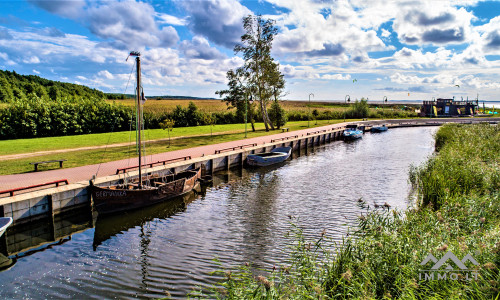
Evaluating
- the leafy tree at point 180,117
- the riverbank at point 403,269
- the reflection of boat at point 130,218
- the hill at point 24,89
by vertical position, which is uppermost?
the hill at point 24,89

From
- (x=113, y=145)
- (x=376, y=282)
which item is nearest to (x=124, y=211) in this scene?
(x=376, y=282)

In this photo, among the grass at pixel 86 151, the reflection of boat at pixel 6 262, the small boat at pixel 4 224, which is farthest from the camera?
the grass at pixel 86 151

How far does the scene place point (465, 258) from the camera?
743cm

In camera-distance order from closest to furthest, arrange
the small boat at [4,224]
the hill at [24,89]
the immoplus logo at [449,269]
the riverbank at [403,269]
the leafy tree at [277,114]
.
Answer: the riverbank at [403,269] < the immoplus logo at [449,269] < the small boat at [4,224] < the leafy tree at [277,114] < the hill at [24,89]

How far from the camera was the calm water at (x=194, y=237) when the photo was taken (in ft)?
36.1

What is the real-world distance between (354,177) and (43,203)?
832 inches

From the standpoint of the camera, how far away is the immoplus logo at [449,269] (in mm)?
7062

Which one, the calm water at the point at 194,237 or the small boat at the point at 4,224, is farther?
the small boat at the point at 4,224

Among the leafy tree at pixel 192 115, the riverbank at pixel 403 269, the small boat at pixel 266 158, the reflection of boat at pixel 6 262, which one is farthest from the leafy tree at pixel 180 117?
the riverbank at pixel 403 269

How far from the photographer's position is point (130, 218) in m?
17.5

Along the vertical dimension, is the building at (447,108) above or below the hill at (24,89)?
below

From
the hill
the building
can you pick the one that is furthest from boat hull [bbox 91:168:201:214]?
the building

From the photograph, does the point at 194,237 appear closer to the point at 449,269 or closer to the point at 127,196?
the point at 127,196

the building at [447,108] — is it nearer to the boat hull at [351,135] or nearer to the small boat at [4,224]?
the boat hull at [351,135]
